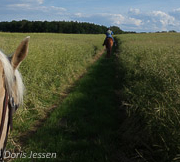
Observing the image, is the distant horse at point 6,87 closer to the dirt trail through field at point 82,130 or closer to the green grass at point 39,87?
the dirt trail through field at point 82,130

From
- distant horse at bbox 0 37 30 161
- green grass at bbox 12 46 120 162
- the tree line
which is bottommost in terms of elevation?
green grass at bbox 12 46 120 162

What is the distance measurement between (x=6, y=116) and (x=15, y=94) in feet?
0.68

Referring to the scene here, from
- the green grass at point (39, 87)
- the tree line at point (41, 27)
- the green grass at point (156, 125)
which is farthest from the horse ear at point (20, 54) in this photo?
the tree line at point (41, 27)

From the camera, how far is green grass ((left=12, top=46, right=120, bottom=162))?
309 cm

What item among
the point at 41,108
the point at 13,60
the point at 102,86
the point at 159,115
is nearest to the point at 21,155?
the point at 41,108

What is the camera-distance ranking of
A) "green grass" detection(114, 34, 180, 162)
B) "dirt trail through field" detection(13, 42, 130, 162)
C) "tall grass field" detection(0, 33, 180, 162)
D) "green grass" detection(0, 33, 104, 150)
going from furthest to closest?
"green grass" detection(0, 33, 104, 150) → "dirt trail through field" detection(13, 42, 130, 162) → "tall grass field" detection(0, 33, 180, 162) → "green grass" detection(114, 34, 180, 162)

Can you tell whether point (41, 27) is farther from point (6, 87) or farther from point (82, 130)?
point (6, 87)

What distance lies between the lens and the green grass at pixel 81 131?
3086 millimetres

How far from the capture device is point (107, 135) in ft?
11.7

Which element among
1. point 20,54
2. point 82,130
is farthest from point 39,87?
point 20,54

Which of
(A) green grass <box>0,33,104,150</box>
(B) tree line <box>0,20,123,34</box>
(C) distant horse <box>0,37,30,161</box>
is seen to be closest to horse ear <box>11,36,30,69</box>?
(C) distant horse <box>0,37,30,161</box>

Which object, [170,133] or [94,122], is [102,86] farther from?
[170,133]

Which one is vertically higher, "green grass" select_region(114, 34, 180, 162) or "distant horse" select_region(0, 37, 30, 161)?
"distant horse" select_region(0, 37, 30, 161)

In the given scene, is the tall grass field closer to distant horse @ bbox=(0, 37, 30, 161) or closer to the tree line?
distant horse @ bbox=(0, 37, 30, 161)
